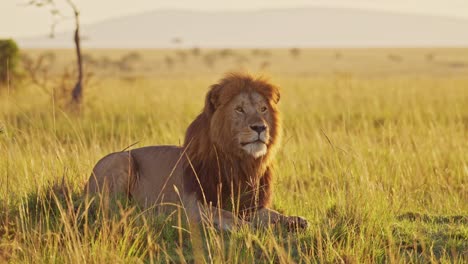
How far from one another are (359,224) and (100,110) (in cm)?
871

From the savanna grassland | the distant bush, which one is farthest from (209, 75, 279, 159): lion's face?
the distant bush

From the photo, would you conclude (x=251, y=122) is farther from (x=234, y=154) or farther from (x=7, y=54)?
(x=7, y=54)

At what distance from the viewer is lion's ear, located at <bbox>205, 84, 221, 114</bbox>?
17.8ft

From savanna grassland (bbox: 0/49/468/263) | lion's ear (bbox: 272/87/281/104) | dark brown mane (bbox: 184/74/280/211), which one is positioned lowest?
savanna grassland (bbox: 0/49/468/263)

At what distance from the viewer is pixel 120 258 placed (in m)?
4.18

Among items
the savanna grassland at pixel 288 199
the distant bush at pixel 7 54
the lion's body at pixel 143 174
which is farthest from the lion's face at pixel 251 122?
the distant bush at pixel 7 54

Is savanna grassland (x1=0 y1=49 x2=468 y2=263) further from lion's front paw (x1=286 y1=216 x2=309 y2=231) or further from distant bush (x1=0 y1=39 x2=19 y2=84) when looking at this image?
distant bush (x1=0 y1=39 x2=19 y2=84)

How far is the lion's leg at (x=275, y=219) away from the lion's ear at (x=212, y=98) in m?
0.76

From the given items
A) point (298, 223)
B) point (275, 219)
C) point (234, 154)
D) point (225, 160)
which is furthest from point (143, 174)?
point (298, 223)

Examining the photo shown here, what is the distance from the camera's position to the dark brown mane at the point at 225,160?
536 cm

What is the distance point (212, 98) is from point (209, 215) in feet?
2.65

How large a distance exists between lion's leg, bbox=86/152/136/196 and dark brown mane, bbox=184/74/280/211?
644 mm

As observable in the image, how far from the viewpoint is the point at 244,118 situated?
17.3 ft

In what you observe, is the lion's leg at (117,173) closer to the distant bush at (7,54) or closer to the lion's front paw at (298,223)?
the lion's front paw at (298,223)
